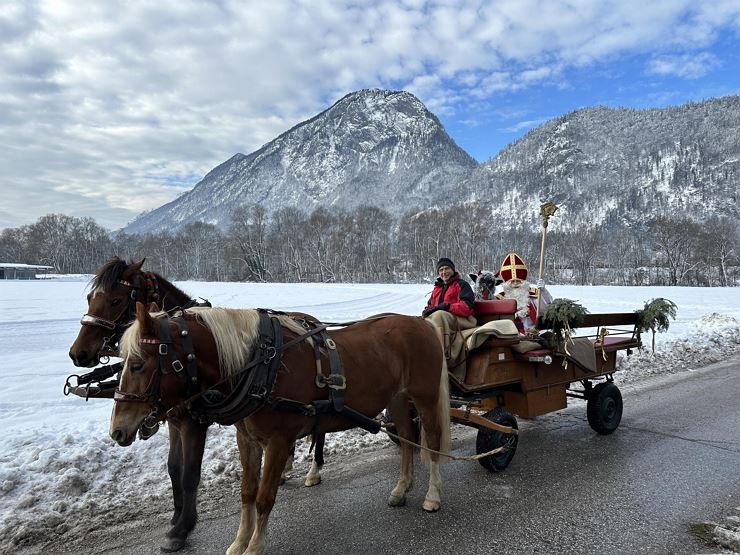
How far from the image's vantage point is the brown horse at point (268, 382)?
2426 mm

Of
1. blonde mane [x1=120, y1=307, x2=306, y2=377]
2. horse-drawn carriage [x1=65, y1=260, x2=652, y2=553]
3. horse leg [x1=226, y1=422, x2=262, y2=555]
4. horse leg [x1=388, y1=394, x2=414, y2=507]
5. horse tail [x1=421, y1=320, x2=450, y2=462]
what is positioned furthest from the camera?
horse tail [x1=421, y1=320, x2=450, y2=462]

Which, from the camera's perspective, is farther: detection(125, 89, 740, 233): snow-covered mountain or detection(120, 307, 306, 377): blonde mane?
detection(125, 89, 740, 233): snow-covered mountain

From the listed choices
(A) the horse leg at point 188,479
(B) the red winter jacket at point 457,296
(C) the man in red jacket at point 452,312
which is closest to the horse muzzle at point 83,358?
(A) the horse leg at point 188,479

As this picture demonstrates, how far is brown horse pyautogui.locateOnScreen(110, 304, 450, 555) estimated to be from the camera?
95.5 inches

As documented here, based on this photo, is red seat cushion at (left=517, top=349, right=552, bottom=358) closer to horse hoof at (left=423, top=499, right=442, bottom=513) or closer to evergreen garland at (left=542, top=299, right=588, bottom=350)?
evergreen garland at (left=542, top=299, right=588, bottom=350)

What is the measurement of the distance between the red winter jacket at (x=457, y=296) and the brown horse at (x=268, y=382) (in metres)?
0.97

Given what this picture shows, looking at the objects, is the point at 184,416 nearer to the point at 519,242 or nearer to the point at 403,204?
the point at 519,242

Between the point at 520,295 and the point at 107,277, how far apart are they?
14.4 feet

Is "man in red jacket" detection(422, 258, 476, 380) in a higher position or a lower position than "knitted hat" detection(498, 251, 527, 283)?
lower

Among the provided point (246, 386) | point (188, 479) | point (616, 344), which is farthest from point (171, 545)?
point (616, 344)

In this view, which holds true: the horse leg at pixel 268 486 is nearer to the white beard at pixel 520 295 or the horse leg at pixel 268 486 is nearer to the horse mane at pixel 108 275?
the horse mane at pixel 108 275

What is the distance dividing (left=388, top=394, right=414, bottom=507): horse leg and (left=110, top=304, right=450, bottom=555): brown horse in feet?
0.05

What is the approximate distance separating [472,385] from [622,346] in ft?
8.50

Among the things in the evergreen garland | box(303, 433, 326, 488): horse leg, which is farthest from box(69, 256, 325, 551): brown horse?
the evergreen garland
